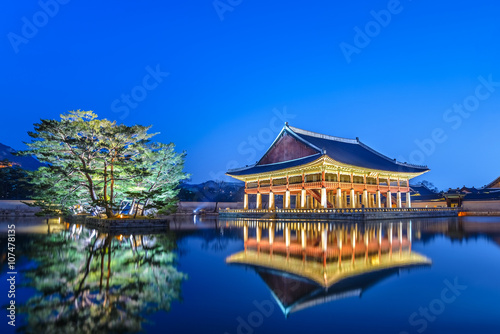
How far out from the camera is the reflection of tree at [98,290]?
482cm

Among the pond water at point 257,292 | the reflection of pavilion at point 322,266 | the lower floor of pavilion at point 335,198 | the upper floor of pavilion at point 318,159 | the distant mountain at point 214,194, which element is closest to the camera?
the pond water at point 257,292

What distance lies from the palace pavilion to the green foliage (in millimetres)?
16834

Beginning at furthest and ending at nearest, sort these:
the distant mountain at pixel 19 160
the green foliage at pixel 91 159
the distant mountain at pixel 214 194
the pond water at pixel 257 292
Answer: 1. the distant mountain at pixel 19 160
2. the distant mountain at pixel 214 194
3. the green foliage at pixel 91 159
4. the pond water at pixel 257 292

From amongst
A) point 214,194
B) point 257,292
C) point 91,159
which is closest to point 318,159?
point 91,159

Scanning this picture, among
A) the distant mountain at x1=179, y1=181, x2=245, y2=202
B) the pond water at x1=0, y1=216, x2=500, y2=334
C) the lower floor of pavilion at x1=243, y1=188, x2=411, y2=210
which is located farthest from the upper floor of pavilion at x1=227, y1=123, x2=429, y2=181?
the pond water at x1=0, y1=216, x2=500, y2=334

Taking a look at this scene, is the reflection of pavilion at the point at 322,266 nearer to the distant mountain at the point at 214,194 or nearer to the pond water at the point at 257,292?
the pond water at the point at 257,292

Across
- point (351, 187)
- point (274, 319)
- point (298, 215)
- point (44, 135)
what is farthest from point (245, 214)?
point (274, 319)

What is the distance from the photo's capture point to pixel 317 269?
840cm

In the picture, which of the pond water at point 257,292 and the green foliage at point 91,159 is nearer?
the pond water at point 257,292

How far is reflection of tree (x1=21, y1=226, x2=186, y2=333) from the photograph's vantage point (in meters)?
4.82

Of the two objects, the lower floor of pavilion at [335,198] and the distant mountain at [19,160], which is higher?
the distant mountain at [19,160]

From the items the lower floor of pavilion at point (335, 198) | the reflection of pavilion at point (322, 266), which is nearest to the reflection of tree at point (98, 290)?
the reflection of pavilion at point (322, 266)

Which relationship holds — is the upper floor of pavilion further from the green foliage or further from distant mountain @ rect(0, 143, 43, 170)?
distant mountain @ rect(0, 143, 43, 170)

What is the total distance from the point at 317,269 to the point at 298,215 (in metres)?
26.4
